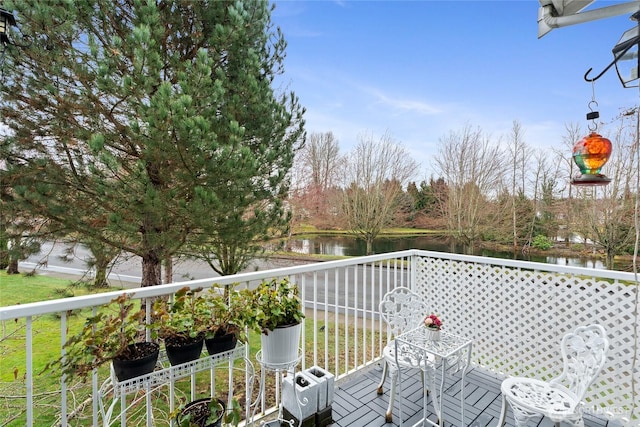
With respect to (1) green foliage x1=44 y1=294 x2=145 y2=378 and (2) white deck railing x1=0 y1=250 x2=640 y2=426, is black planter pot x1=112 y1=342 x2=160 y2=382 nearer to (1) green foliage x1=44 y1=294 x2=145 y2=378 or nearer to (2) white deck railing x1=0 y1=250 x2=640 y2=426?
(1) green foliage x1=44 y1=294 x2=145 y2=378

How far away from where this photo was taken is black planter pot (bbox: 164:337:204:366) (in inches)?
58.8

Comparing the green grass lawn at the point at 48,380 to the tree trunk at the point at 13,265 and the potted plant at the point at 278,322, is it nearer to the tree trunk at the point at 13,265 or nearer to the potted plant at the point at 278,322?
the tree trunk at the point at 13,265

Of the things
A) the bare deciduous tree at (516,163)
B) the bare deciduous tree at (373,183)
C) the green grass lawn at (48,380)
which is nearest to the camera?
the green grass lawn at (48,380)

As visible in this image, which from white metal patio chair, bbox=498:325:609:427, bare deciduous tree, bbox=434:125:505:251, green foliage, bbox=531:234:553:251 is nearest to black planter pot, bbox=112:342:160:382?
white metal patio chair, bbox=498:325:609:427

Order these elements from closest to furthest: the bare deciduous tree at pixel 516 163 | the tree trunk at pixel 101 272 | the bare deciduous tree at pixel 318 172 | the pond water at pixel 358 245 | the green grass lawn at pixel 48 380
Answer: the green grass lawn at pixel 48 380 → the tree trunk at pixel 101 272 → the bare deciduous tree at pixel 516 163 → the bare deciduous tree at pixel 318 172 → the pond water at pixel 358 245

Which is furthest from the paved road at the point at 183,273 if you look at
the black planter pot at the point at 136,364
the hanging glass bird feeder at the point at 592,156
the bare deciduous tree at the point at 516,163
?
the bare deciduous tree at the point at 516,163

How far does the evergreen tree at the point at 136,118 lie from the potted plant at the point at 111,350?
2.48 m

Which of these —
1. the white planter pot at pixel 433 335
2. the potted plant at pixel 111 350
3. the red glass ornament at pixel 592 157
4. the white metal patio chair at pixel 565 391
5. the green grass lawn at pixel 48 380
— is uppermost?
the red glass ornament at pixel 592 157

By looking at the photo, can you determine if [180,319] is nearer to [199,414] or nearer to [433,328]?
[199,414]

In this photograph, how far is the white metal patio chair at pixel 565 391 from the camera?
1772mm

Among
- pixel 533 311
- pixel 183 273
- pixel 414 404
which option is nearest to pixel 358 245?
pixel 183 273

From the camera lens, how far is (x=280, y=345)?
1.80 m

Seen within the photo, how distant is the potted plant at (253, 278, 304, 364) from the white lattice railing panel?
2303mm

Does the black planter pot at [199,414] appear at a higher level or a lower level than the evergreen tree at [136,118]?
lower
